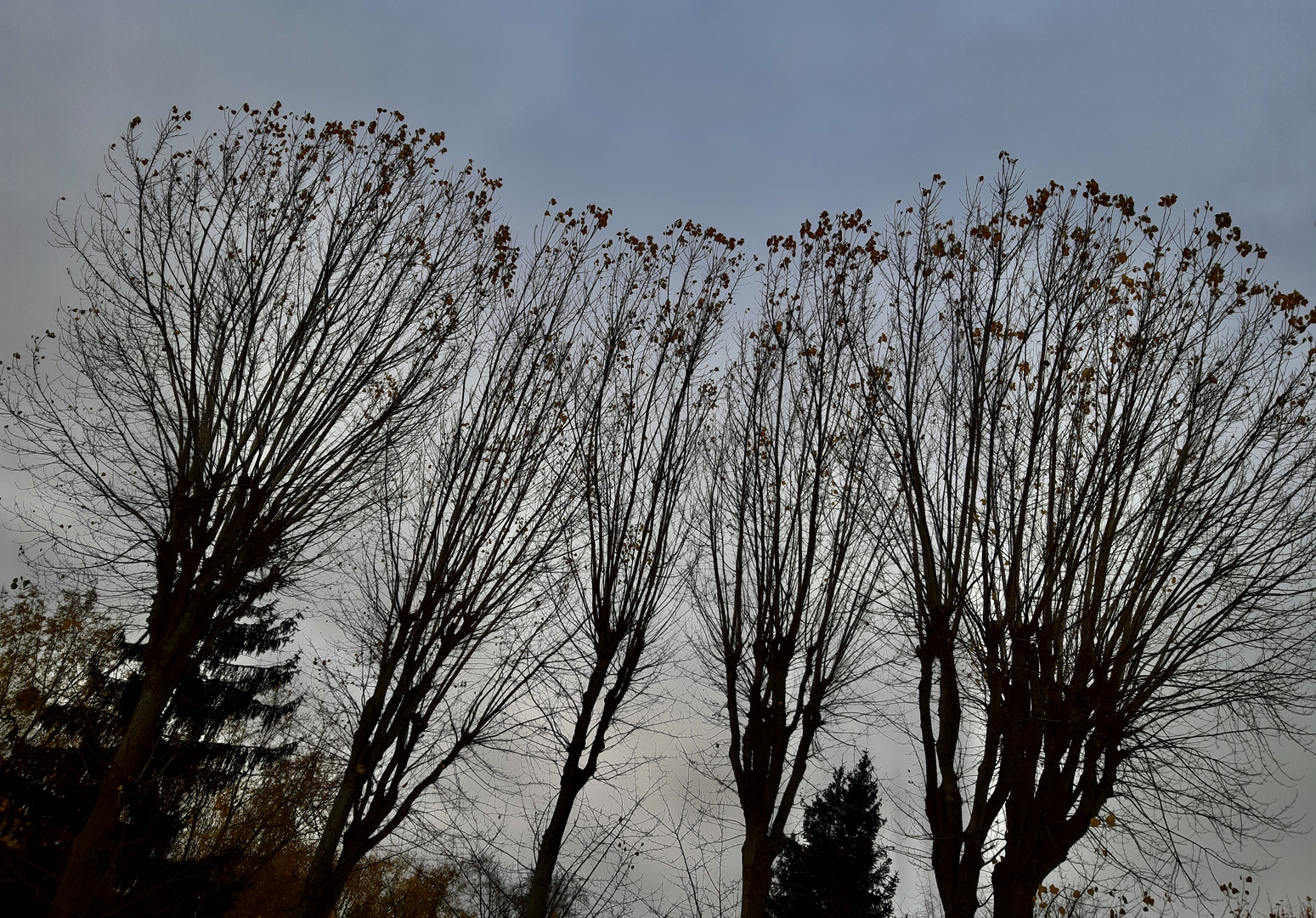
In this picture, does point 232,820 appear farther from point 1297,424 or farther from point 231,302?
point 1297,424

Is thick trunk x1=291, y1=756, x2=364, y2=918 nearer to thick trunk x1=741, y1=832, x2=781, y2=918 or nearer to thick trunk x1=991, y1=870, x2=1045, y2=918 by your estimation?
thick trunk x1=741, y1=832, x2=781, y2=918

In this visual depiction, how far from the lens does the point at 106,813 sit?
201 inches

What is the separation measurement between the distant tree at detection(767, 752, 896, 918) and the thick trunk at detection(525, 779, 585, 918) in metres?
9.58

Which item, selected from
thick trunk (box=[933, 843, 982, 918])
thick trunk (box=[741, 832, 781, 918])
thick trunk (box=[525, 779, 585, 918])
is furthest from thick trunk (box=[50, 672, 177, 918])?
thick trunk (box=[933, 843, 982, 918])

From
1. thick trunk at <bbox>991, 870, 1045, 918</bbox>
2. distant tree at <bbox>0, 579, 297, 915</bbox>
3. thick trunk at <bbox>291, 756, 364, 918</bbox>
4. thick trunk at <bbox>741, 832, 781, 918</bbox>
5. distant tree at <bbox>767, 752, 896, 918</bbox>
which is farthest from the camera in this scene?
distant tree at <bbox>767, 752, 896, 918</bbox>

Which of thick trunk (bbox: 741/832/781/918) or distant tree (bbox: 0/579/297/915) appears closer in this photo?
thick trunk (bbox: 741/832/781/918)

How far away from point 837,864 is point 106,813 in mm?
14421

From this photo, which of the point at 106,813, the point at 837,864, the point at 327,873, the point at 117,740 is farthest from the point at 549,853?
the point at 837,864

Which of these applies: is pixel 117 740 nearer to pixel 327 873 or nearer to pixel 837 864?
pixel 327 873

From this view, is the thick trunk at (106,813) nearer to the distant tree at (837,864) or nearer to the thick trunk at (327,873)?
the thick trunk at (327,873)

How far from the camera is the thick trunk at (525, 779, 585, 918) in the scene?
262 inches

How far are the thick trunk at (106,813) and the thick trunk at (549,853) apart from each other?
3265mm

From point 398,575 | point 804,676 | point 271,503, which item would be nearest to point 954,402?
point 804,676

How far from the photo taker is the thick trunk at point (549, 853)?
664cm
